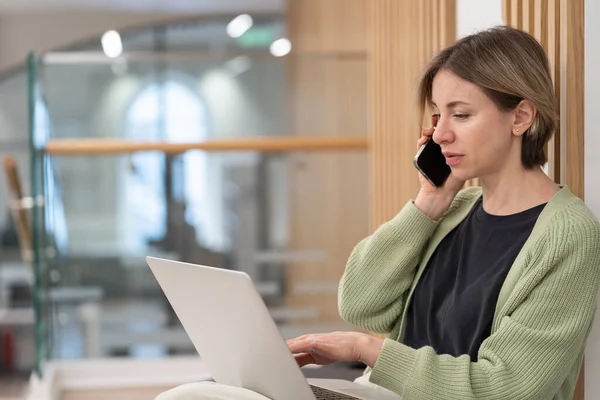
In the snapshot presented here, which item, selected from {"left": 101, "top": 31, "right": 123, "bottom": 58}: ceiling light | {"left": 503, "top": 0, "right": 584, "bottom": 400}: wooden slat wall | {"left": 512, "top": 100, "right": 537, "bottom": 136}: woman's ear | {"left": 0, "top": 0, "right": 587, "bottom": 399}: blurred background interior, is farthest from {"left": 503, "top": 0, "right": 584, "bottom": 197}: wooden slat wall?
{"left": 101, "top": 31, "right": 123, "bottom": 58}: ceiling light

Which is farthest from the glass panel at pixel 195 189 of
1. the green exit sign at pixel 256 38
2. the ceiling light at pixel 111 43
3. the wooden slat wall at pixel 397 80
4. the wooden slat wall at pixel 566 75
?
the green exit sign at pixel 256 38

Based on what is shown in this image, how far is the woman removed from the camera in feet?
5.66

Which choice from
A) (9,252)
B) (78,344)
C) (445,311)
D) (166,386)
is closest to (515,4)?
(445,311)

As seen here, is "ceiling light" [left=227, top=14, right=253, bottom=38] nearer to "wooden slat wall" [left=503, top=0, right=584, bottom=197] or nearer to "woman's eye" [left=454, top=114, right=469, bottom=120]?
"wooden slat wall" [left=503, top=0, right=584, bottom=197]

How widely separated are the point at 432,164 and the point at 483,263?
0.30 metres

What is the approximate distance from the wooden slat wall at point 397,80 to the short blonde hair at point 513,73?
95 cm

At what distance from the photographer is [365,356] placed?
6.15 feet

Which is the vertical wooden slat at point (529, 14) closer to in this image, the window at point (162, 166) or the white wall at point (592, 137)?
the white wall at point (592, 137)

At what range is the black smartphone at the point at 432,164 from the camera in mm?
2137

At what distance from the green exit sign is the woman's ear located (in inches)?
283

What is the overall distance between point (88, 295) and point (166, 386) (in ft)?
3.79

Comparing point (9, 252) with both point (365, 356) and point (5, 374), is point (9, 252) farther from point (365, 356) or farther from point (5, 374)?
point (365, 356)

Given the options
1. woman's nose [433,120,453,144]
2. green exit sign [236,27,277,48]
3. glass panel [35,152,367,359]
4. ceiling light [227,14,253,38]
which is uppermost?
ceiling light [227,14,253,38]

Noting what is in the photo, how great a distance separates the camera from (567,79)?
201cm
